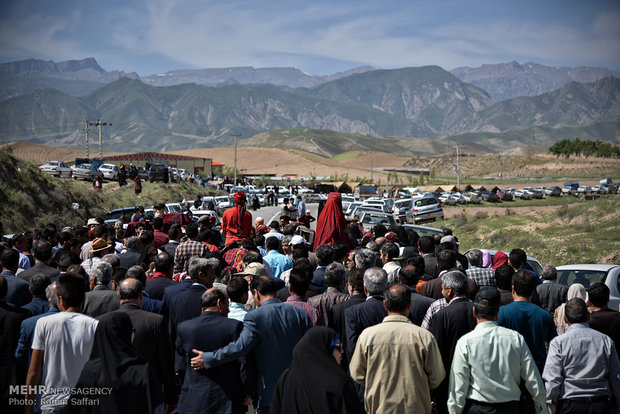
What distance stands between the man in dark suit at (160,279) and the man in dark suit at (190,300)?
914mm

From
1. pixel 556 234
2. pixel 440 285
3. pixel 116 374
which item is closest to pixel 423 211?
pixel 556 234

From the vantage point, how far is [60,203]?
3456 centimetres

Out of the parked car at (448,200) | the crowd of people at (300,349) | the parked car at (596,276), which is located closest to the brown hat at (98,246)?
the crowd of people at (300,349)

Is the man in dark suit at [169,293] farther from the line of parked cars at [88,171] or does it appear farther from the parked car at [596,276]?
the line of parked cars at [88,171]

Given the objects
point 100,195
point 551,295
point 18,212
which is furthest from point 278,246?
point 100,195

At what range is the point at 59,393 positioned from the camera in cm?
504

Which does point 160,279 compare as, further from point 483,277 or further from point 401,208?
point 401,208

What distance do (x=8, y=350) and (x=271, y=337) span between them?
2408 mm

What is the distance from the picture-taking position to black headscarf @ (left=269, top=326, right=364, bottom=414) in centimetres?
382

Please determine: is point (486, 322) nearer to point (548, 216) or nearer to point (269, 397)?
point (269, 397)

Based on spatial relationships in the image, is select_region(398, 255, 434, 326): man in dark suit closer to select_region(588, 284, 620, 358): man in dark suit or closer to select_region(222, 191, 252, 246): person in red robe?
select_region(588, 284, 620, 358): man in dark suit

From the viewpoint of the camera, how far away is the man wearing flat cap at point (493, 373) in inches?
186

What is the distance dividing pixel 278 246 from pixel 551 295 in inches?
168

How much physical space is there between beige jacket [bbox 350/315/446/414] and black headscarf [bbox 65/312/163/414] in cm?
172
